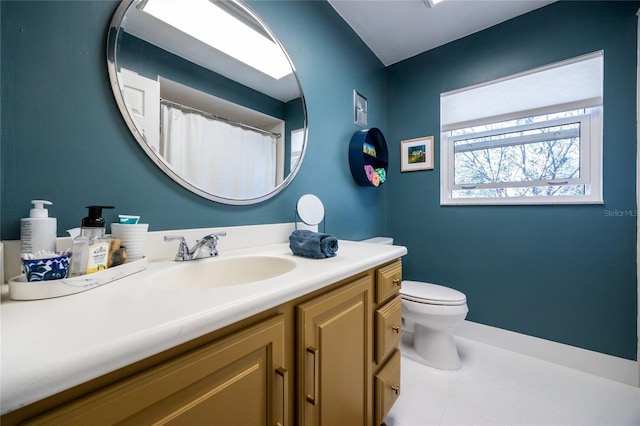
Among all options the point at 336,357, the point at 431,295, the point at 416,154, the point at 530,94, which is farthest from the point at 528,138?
the point at 336,357

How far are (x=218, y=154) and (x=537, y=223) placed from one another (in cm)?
206

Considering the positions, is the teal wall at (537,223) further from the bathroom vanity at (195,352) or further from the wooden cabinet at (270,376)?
the bathroom vanity at (195,352)

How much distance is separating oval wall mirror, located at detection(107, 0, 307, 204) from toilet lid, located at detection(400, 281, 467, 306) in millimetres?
1097

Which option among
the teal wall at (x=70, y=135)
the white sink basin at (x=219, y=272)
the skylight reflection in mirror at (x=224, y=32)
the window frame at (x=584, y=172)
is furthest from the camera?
the window frame at (x=584, y=172)

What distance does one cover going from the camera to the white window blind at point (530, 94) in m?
1.52

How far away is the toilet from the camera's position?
1460 mm

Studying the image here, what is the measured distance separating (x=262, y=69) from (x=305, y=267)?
101 cm

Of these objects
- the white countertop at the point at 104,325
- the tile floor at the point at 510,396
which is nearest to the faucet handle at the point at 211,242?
the white countertop at the point at 104,325

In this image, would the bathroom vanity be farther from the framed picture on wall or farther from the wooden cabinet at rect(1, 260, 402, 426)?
the framed picture on wall

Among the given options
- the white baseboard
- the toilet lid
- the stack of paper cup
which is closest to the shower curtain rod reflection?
the stack of paper cup

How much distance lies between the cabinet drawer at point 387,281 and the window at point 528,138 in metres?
1.18

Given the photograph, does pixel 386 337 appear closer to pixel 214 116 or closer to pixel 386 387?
pixel 386 387

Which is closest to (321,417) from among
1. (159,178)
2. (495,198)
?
(159,178)

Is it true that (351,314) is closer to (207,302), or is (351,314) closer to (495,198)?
(207,302)
